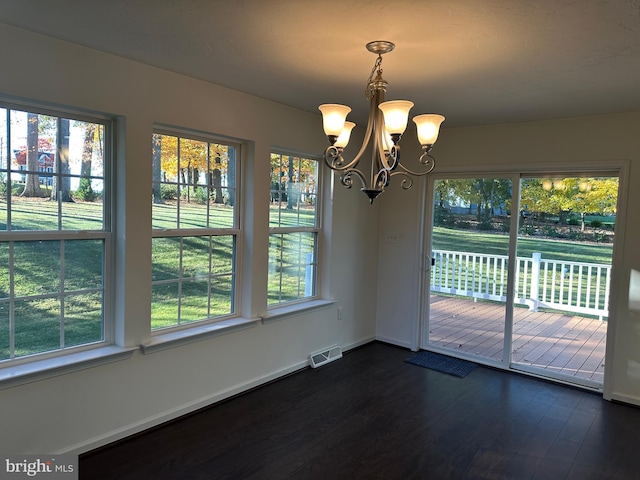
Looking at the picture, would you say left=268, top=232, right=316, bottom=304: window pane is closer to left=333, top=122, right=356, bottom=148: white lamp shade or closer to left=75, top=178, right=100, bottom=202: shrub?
left=75, top=178, right=100, bottom=202: shrub

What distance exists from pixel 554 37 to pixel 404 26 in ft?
2.42

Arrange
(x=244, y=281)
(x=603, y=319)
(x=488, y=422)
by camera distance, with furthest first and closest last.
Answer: (x=603, y=319) → (x=244, y=281) → (x=488, y=422)

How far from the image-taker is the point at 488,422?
3172 millimetres

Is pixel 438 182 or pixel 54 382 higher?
pixel 438 182

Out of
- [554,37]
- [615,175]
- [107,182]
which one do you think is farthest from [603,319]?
[107,182]

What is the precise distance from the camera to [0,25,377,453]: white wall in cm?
236

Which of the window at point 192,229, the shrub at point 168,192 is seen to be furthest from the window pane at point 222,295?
the shrub at point 168,192

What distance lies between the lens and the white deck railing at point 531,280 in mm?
3900

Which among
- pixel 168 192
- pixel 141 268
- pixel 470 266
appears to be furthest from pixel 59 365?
pixel 470 266

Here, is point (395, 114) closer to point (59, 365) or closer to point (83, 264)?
point (83, 264)

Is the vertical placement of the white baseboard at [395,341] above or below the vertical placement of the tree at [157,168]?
below

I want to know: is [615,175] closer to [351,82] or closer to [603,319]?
[603,319]

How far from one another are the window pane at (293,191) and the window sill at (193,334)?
2.94ft

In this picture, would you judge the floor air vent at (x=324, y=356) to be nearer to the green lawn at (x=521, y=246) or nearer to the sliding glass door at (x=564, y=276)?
the green lawn at (x=521, y=246)
